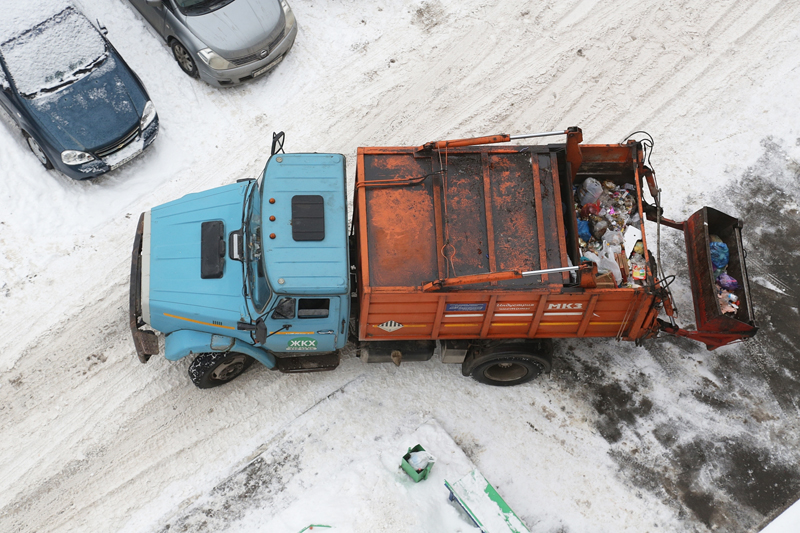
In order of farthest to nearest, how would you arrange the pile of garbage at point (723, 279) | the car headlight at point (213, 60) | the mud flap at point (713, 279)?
1. the car headlight at point (213, 60)
2. the pile of garbage at point (723, 279)
3. the mud flap at point (713, 279)

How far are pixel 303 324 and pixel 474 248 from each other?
6.89ft

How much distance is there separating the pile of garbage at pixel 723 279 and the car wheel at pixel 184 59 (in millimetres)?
8096

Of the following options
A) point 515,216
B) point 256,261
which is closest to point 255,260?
point 256,261

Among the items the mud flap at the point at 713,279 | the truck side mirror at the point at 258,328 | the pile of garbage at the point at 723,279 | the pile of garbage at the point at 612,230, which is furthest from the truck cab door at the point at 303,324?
the pile of garbage at the point at 723,279

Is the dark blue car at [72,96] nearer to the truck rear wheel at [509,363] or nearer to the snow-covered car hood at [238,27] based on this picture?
the snow-covered car hood at [238,27]

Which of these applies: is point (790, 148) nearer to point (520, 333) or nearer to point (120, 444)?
point (520, 333)

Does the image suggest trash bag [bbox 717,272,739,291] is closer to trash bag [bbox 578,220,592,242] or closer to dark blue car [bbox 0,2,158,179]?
trash bag [bbox 578,220,592,242]

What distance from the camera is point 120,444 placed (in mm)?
7008

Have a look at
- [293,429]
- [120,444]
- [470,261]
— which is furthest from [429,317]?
[120,444]

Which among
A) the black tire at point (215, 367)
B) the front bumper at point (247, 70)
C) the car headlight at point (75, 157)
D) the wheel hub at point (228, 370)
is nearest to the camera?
the black tire at point (215, 367)

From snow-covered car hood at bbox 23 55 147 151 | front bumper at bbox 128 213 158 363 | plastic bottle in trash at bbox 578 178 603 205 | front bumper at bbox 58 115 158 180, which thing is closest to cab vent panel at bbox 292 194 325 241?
front bumper at bbox 128 213 158 363

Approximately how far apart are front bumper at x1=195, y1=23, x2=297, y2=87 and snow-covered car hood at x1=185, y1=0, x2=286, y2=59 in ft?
0.64

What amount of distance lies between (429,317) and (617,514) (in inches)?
129

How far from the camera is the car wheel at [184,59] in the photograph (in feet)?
30.3
